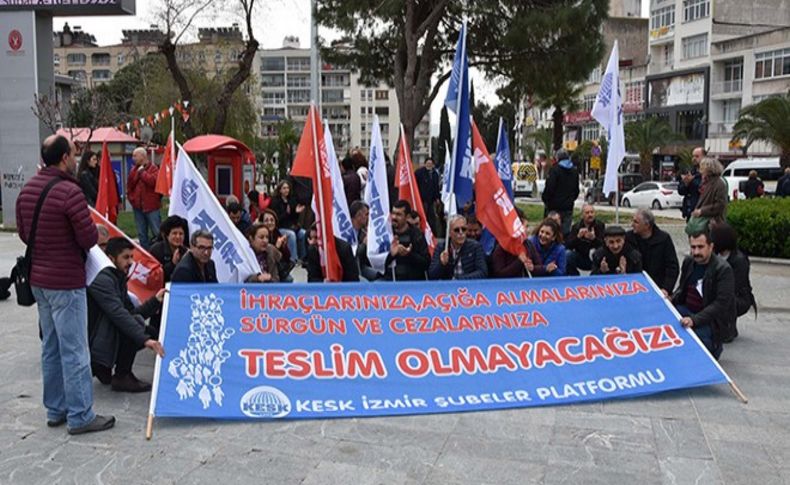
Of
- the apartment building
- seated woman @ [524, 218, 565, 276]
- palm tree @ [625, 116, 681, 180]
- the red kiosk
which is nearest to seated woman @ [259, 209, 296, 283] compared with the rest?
seated woman @ [524, 218, 565, 276]

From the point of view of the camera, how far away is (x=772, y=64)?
52406mm

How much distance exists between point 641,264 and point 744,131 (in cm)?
3805

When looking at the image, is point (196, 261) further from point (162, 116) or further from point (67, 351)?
point (162, 116)

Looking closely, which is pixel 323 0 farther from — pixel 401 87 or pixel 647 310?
pixel 647 310

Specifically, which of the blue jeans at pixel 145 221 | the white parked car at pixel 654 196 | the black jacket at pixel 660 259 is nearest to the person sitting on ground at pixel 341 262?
the black jacket at pixel 660 259

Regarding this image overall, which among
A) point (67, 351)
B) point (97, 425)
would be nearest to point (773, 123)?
point (97, 425)

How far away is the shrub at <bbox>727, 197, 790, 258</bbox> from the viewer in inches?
548

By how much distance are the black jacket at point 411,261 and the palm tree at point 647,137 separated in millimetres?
46567

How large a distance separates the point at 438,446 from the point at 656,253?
4.07 metres

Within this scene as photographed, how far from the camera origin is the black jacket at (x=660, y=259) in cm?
805

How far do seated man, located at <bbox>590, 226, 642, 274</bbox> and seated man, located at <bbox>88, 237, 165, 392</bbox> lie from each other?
4242 millimetres

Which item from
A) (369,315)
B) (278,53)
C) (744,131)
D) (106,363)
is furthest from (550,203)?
(278,53)

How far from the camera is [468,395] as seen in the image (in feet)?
18.6

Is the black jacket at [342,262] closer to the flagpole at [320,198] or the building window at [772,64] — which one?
the flagpole at [320,198]
